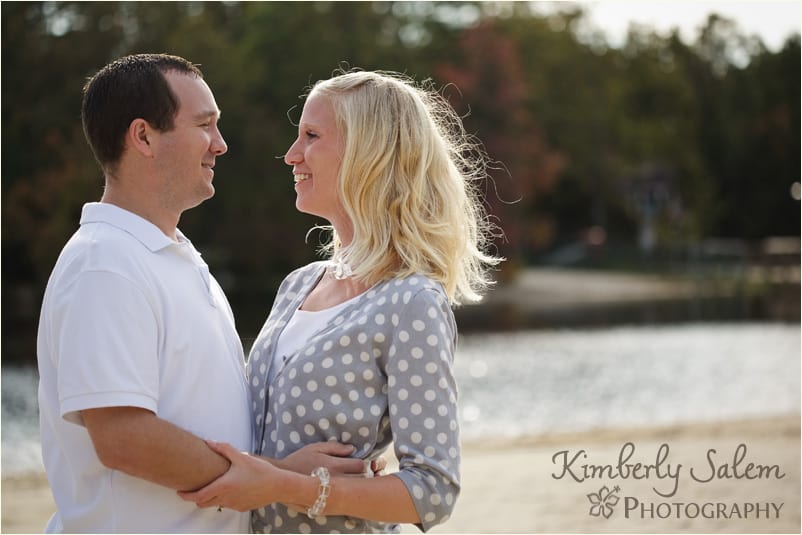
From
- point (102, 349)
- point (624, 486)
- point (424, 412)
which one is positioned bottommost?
point (624, 486)

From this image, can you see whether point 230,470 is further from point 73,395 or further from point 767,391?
point 767,391

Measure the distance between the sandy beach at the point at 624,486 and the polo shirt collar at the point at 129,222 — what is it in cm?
443

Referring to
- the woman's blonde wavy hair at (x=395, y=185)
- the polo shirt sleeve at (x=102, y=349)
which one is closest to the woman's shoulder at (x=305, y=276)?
the woman's blonde wavy hair at (x=395, y=185)

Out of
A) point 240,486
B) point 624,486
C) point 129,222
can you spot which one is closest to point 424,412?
point 240,486

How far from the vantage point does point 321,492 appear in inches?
96.8

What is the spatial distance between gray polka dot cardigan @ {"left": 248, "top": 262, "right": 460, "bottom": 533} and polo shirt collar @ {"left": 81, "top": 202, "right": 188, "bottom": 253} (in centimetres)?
46

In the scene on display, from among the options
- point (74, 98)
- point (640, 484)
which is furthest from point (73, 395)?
point (74, 98)

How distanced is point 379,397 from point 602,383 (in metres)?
13.1

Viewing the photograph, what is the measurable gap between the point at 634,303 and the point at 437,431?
98.5ft

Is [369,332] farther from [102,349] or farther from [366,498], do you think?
[102,349]

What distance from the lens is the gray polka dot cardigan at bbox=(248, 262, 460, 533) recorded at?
8.12 feet

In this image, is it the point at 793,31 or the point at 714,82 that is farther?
the point at 714,82

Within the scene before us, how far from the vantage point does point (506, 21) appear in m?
46.2

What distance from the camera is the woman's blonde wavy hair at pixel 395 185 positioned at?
270cm
